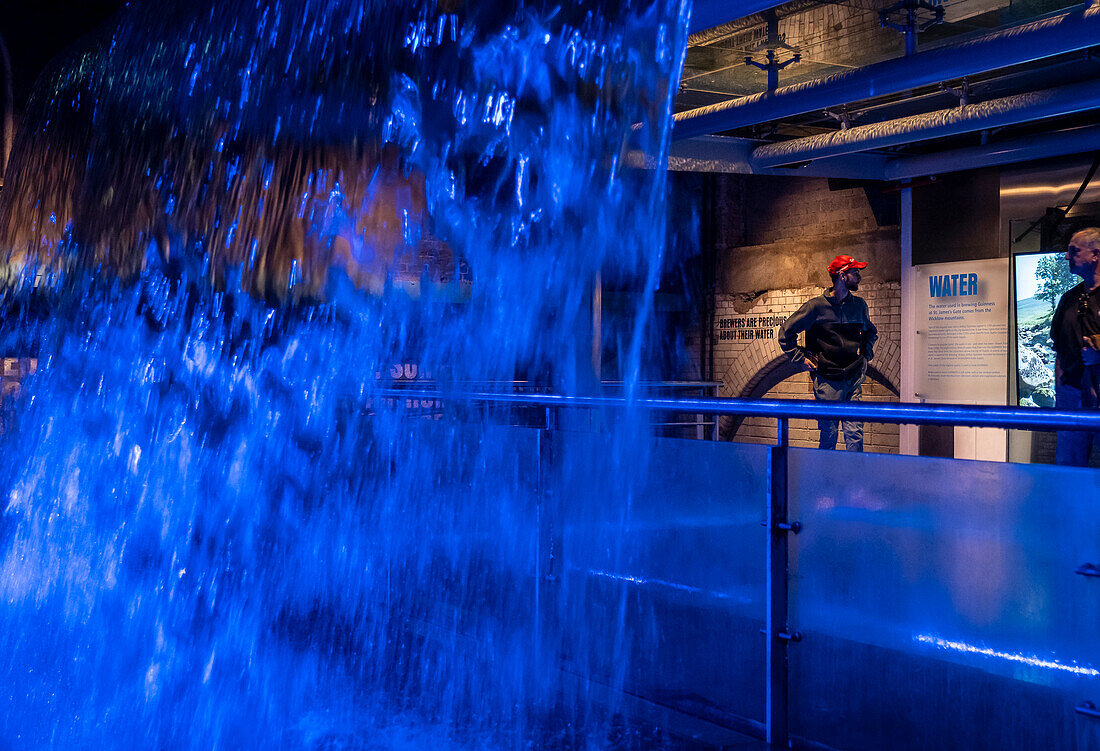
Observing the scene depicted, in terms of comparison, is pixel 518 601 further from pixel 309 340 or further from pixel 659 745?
pixel 309 340

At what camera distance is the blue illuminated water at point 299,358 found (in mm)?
3037

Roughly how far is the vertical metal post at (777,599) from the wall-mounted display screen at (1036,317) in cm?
569

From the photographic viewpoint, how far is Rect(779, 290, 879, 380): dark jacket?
634cm

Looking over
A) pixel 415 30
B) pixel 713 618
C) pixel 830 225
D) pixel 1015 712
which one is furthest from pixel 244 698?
pixel 830 225

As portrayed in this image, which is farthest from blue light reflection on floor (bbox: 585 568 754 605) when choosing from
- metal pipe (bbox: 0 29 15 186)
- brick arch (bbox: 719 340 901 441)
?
brick arch (bbox: 719 340 901 441)

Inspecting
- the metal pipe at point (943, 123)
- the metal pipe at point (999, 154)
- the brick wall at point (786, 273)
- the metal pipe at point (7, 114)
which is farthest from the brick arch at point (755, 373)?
the metal pipe at point (7, 114)

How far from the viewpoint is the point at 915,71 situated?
17.4 ft

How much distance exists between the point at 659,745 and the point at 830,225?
335 inches

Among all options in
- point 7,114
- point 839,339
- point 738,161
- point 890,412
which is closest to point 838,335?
point 839,339

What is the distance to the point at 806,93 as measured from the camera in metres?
5.98

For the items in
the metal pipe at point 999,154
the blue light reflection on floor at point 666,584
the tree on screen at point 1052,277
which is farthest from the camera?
the tree on screen at point 1052,277

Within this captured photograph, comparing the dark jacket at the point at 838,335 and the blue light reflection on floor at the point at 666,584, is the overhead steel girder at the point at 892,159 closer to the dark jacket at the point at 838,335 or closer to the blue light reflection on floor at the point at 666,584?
the dark jacket at the point at 838,335

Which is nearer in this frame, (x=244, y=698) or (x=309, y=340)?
(x=244, y=698)

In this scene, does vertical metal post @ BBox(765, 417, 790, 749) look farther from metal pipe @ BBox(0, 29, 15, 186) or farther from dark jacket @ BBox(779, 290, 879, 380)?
metal pipe @ BBox(0, 29, 15, 186)
